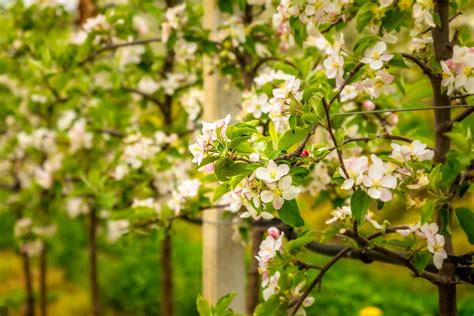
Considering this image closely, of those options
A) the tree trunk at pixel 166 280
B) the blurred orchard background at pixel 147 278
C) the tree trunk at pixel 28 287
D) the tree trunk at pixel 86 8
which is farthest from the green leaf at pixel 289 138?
the tree trunk at pixel 28 287

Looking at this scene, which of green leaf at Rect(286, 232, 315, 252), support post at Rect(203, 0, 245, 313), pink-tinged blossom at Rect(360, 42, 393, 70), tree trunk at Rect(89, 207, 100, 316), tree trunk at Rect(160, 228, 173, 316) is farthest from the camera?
tree trunk at Rect(89, 207, 100, 316)

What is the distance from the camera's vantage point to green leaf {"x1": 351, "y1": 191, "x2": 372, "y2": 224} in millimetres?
1016

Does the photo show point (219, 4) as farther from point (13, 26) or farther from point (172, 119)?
point (13, 26)

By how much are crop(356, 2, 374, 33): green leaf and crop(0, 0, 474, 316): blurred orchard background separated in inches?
45.4

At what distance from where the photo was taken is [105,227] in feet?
14.8

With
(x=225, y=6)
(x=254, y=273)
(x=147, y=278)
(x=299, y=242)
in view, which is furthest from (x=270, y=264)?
(x=147, y=278)

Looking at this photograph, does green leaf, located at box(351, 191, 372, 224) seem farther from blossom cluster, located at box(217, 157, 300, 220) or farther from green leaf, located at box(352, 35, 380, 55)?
green leaf, located at box(352, 35, 380, 55)

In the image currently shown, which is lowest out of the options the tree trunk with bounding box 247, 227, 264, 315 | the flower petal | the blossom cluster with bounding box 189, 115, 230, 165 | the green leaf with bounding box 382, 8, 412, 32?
the tree trunk with bounding box 247, 227, 264, 315

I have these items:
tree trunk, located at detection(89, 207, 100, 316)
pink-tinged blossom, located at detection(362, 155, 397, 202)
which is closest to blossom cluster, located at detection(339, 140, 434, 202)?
pink-tinged blossom, located at detection(362, 155, 397, 202)

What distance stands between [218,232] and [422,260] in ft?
3.06

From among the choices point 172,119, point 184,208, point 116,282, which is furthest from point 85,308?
point 184,208

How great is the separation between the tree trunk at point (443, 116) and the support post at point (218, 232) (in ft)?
2.78

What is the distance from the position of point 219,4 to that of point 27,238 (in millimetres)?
2118

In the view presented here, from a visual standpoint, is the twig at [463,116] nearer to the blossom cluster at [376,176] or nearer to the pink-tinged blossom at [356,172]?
the blossom cluster at [376,176]
